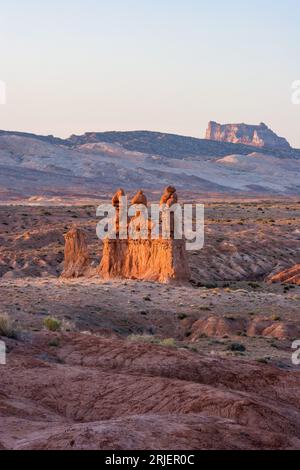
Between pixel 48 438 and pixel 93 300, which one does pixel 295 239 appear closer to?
pixel 93 300

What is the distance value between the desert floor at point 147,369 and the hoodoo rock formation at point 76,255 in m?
4.63

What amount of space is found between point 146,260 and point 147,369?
82.8 ft

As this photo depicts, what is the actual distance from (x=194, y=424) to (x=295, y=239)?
65606 millimetres

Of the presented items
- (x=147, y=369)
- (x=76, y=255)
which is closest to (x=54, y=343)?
(x=147, y=369)

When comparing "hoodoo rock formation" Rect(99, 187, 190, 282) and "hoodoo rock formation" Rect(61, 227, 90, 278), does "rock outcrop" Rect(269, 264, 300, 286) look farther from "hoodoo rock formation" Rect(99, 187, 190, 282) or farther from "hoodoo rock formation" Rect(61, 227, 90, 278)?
"hoodoo rock formation" Rect(61, 227, 90, 278)

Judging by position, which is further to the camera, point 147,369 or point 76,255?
point 76,255

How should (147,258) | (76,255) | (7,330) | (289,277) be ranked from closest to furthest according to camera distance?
(7,330), (147,258), (76,255), (289,277)

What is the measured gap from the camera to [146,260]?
43094 millimetres

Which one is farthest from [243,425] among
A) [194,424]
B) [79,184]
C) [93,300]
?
[79,184]

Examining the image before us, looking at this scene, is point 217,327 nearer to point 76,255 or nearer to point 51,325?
point 51,325

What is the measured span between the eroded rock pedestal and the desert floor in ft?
4.01

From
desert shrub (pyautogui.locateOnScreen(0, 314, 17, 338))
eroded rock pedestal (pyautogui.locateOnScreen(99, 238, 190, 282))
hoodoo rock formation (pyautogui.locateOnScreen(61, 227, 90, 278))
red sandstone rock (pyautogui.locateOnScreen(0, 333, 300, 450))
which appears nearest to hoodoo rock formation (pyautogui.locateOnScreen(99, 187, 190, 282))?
eroded rock pedestal (pyautogui.locateOnScreen(99, 238, 190, 282))

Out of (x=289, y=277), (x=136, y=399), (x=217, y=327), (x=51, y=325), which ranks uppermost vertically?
(x=136, y=399)

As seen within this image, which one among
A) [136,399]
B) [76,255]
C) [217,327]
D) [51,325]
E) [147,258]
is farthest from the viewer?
[76,255]
